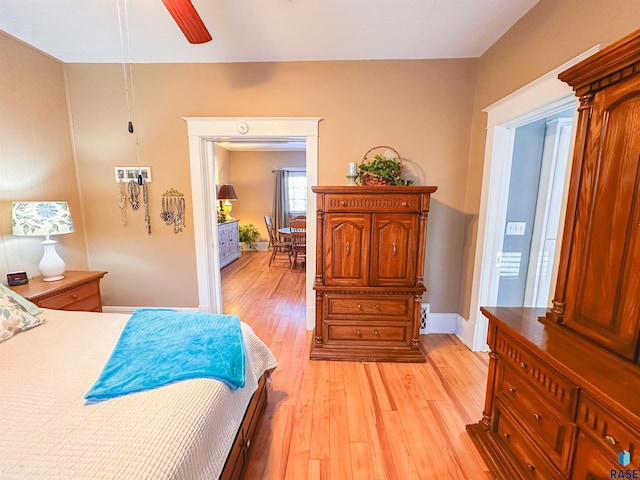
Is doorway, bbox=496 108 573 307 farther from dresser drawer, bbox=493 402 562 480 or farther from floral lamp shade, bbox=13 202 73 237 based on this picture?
floral lamp shade, bbox=13 202 73 237

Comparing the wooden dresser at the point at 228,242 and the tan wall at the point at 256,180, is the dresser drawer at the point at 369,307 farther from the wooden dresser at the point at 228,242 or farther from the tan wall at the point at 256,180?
the tan wall at the point at 256,180

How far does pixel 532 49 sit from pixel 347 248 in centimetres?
190

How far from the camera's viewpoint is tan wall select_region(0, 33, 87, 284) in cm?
214

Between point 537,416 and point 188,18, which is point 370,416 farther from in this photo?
point 188,18

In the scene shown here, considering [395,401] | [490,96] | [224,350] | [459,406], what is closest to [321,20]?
[490,96]

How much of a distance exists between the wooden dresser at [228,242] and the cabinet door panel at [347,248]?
3380mm

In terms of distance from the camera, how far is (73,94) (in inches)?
102

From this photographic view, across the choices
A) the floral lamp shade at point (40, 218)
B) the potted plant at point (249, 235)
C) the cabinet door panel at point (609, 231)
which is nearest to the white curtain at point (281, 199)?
the potted plant at point (249, 235)

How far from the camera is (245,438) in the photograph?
136cm

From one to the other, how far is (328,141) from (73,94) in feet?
8.46

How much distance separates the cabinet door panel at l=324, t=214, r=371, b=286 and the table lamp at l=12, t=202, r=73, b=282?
7.34ft

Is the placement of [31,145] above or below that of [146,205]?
above

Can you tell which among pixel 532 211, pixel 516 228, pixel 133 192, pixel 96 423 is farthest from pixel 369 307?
pixel 133 192

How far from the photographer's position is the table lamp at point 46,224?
204cm
